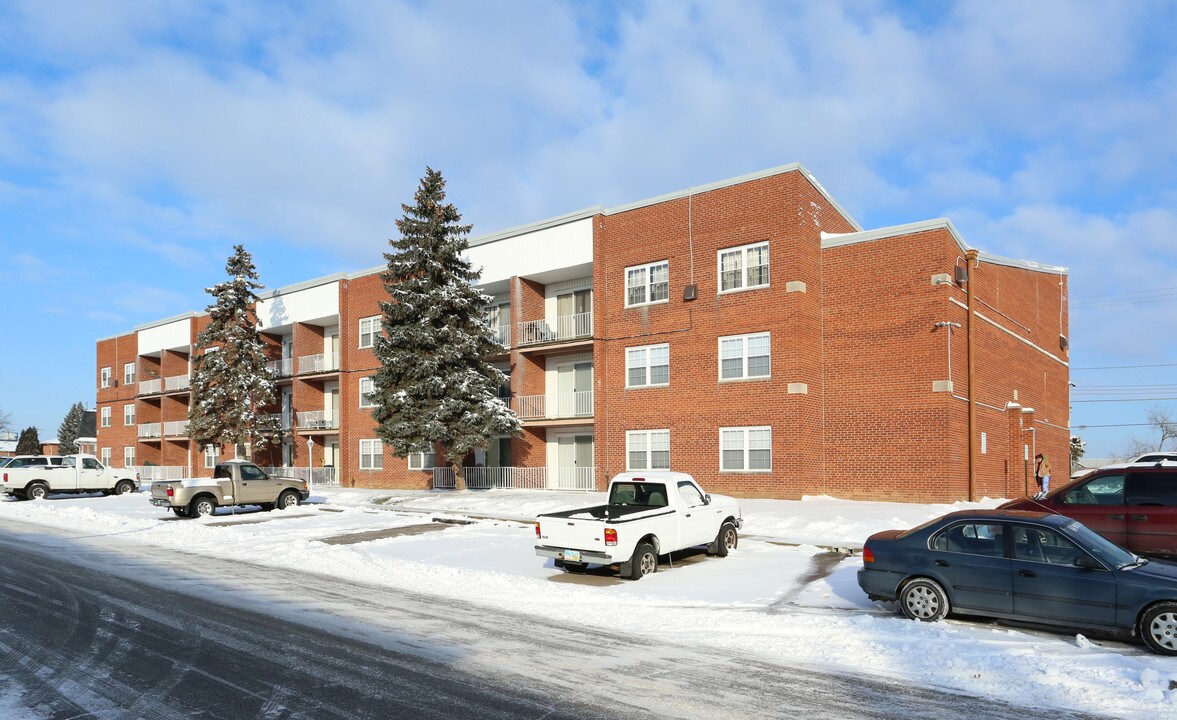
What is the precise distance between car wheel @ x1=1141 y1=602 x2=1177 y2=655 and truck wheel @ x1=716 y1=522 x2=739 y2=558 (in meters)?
8.04

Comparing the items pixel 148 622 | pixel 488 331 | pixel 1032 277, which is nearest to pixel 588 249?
pixel 488 331

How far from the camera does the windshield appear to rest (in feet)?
29.8

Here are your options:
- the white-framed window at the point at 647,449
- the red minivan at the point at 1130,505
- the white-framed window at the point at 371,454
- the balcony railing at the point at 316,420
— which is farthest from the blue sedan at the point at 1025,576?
the balcony railing at the point at 316,420

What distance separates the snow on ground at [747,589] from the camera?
7.72 m

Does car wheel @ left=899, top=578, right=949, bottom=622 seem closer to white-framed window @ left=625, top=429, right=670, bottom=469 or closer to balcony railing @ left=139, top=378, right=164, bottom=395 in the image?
white-framed window @ left=625, top=429, right=670, bottom=469

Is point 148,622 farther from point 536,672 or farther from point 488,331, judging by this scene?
point 488,331

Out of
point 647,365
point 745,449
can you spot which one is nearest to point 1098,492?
point 745,449

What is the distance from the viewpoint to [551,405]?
33844 mm

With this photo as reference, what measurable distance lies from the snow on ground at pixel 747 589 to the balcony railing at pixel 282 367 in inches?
748

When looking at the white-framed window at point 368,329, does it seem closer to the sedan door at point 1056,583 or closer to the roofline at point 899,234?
the roofline at point 899,234

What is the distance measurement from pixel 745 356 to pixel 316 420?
25.8 m

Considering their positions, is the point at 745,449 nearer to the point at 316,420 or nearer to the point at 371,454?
the point at 371,454

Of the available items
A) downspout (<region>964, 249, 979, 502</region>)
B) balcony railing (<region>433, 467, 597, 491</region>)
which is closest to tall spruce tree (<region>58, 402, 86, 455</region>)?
balcony railing (<region>433, 467, 597, 491</region>)

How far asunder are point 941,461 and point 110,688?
2267cm
